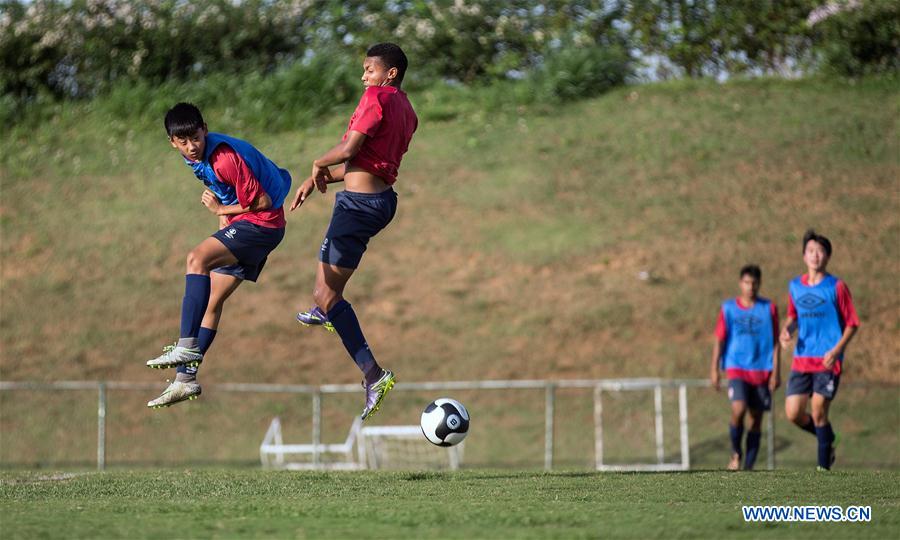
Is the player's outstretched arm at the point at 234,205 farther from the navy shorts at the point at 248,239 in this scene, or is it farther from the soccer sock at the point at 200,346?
the soccer sock at the point at 200,346

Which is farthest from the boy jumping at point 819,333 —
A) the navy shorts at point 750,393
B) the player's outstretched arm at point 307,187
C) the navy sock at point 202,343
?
the navy sock at point 202,343

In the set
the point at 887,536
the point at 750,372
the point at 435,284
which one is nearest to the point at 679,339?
the point at 435,284

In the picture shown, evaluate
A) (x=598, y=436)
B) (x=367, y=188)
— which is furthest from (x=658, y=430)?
(x=367, y=188)

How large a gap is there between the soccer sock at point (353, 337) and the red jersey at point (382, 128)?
95cm

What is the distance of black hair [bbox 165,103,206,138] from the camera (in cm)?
745

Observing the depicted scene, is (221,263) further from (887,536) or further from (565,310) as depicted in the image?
(565,310)

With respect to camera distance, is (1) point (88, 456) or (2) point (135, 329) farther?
(2) point (135, 329)

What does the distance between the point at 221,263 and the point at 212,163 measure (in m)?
0.68

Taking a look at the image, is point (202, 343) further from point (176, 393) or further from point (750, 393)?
point (750, 393)

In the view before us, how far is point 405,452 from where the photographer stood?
1734 cm

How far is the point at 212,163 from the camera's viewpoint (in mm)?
7664

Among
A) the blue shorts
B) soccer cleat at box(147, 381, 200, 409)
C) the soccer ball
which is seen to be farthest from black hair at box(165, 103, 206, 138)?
the soccer ball

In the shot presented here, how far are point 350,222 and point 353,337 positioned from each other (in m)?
0.82

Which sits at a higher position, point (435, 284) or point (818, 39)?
point (818, 39)
